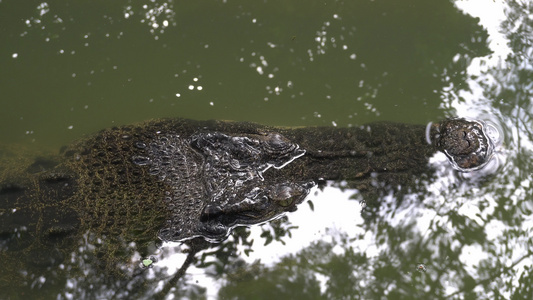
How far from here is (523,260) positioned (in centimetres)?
392

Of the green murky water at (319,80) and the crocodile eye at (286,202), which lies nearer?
the crocodile eye at (286,202)

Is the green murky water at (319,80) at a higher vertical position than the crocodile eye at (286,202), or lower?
higher

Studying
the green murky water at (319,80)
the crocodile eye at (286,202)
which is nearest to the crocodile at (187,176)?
the crocodile eye at (286,202)

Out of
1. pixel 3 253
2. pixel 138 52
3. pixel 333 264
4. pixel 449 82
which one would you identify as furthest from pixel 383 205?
pixel 138 52

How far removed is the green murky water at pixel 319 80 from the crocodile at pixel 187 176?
31cm

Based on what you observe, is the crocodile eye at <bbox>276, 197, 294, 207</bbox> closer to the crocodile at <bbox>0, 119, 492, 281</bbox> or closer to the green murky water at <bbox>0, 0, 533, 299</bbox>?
the crocodile at <bbox>0, 119, 492, 281</bbox>

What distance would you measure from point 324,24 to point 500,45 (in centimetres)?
220

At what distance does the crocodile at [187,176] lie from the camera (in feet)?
11.5

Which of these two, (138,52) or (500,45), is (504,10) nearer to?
(500,45)

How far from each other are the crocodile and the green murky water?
308mm

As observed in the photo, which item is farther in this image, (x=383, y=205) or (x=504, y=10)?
(x=504, y=10)

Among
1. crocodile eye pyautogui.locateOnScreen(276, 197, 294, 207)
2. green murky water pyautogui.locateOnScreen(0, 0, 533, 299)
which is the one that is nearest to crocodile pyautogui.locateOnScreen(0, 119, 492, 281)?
crocodile eye pyautogui.locateOnScreen(276, 197, 294, 207)

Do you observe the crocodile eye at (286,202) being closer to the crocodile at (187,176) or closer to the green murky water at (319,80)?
the crocodile at (187,176)

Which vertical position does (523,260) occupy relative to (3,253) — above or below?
above
